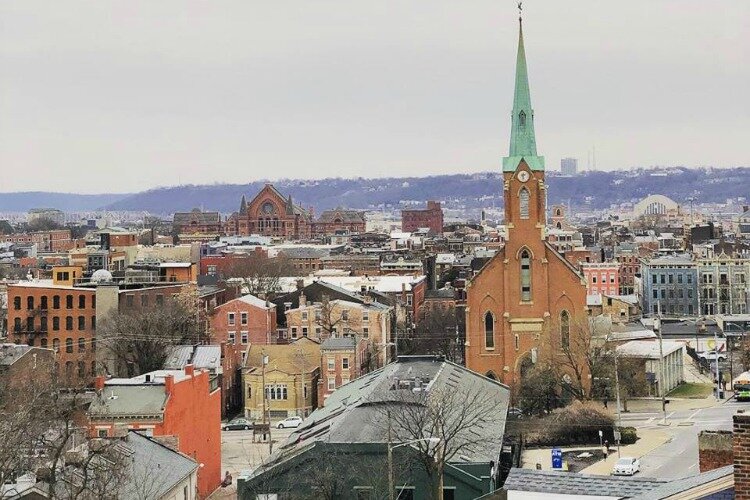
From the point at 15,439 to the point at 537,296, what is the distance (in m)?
60.9

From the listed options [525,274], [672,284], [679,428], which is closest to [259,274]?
[672,284]

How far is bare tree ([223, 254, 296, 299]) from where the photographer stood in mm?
148625

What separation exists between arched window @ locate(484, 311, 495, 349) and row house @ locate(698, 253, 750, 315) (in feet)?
246

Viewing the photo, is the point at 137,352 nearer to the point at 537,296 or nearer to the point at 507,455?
the point at 537,296

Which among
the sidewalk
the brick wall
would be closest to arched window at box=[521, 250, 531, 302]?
the sidewalk

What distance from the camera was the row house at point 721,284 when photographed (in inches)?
6698

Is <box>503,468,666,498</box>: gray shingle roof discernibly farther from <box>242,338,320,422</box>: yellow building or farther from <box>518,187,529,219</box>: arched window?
<box>518,187,529,219</box>: arched window

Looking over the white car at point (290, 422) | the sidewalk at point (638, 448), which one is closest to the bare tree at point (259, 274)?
the white car at point (290, 422)

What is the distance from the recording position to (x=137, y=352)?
100 meters

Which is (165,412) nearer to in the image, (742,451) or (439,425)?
(439,425)

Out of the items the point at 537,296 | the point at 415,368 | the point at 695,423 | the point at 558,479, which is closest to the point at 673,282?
the point at 537,296

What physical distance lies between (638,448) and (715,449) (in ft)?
162

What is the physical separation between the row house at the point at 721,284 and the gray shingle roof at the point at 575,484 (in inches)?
5849

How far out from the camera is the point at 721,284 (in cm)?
17100
